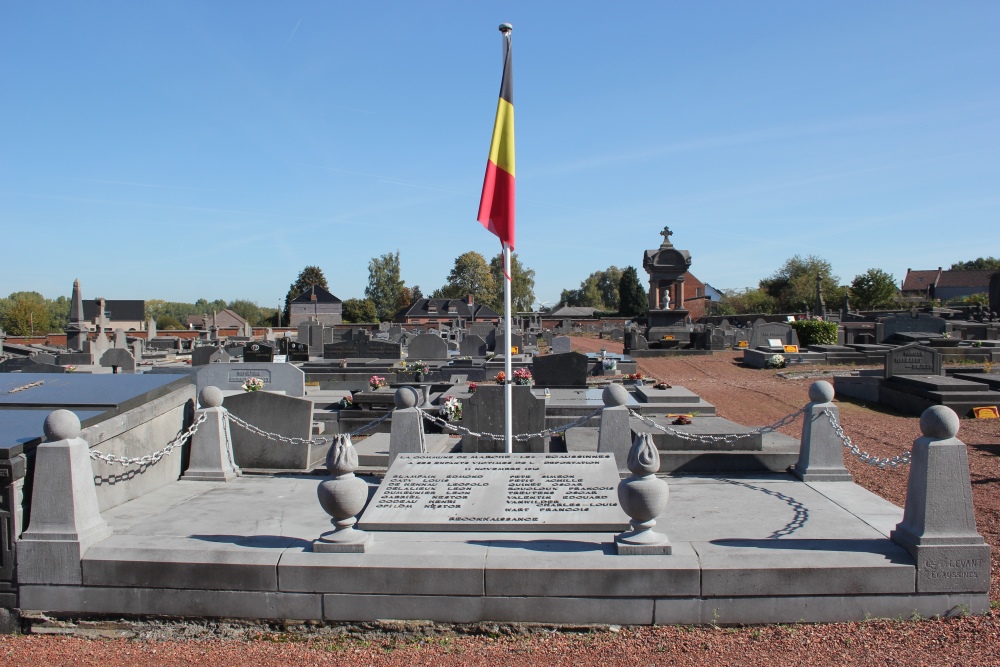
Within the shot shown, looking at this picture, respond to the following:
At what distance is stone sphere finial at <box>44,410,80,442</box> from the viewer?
5344mm

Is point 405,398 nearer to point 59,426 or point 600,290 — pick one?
point 59,426

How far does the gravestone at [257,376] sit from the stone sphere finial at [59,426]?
7.27m

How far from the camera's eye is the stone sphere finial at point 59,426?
5344 millimetres

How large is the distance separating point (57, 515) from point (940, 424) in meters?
Answer: 6.67

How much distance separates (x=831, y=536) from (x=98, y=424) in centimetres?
659

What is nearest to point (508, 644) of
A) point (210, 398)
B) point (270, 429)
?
point (210, 398)

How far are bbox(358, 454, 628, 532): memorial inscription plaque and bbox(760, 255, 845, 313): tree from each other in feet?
207

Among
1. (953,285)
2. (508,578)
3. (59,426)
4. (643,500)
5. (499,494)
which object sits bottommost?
(508,578)

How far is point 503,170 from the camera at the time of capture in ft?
25.0

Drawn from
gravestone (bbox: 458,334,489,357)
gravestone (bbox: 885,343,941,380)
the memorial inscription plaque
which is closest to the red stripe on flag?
the memorial inscription plaque

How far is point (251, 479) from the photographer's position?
815 centimetres

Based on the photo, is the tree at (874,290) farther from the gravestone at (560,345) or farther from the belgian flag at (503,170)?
the belgian flag at (503,170)

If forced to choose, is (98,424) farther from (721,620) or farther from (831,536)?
(831,536)

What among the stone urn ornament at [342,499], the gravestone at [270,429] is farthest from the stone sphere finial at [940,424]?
the gravestone at [270,429]
